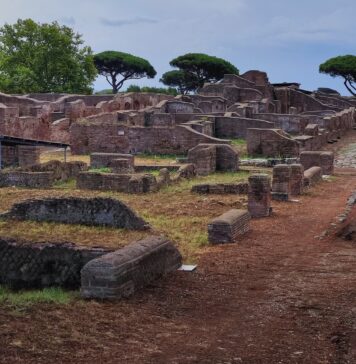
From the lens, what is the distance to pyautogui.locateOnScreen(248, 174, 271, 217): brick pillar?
16266mm

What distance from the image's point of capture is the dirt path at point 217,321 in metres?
6.36

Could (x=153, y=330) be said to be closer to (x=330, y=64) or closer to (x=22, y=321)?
(x=22, y=321)

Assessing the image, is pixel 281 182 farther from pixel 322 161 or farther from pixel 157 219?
pixel 322 161

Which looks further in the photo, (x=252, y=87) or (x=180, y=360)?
(x=252, y=87)

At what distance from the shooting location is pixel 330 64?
258 ft

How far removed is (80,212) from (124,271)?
6163mm

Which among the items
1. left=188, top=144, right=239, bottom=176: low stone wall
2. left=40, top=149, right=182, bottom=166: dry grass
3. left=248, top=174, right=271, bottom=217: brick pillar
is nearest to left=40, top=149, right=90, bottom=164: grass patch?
left=40, top=149, right=182, bottom=166: dry grass

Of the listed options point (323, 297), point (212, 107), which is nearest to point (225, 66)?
point (212, 107)

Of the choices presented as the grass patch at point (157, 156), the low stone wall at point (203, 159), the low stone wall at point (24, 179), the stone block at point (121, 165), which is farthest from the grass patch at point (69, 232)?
the grass patch at point (157, 156)

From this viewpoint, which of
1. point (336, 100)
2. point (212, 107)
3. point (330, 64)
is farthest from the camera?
point (330, 64)

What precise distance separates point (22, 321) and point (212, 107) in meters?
41.3

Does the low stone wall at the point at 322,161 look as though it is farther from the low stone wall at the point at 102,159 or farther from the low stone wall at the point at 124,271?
the low stone wall at the point at 124,271

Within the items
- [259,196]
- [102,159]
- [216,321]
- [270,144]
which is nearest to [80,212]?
[259,196]

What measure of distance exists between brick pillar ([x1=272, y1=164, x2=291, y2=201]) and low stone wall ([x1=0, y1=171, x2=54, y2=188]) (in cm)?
754
